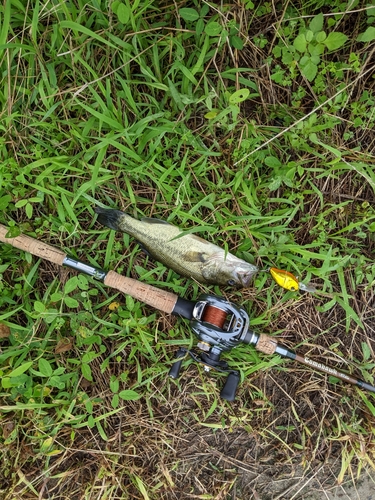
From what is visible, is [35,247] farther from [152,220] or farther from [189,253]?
[189,253]

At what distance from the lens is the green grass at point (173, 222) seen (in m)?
2.32

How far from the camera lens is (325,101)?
2326 millimetres

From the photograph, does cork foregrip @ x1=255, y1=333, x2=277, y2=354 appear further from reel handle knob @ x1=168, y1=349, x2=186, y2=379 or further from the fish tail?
the fish tail

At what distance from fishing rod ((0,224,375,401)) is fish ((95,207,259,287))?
18 centimetres

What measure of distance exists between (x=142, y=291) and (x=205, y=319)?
43cm

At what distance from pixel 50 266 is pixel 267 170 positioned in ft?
5.21

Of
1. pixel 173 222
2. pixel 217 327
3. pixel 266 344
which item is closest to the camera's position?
pixel 217 327

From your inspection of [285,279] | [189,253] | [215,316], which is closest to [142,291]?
[189,253]

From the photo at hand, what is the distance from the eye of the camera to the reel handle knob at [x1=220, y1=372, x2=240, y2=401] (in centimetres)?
228

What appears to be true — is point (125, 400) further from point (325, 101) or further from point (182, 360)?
point (325, 101)

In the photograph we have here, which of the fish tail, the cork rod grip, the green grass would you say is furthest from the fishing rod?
the fish tail

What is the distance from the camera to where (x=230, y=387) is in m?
2.29


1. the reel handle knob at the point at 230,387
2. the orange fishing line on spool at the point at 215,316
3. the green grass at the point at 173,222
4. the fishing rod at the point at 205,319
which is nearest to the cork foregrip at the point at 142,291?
the fishing rod at the point at 205,319

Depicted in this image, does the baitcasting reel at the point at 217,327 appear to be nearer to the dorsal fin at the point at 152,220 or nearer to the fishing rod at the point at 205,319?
the fishing rod at the point at 205,319
